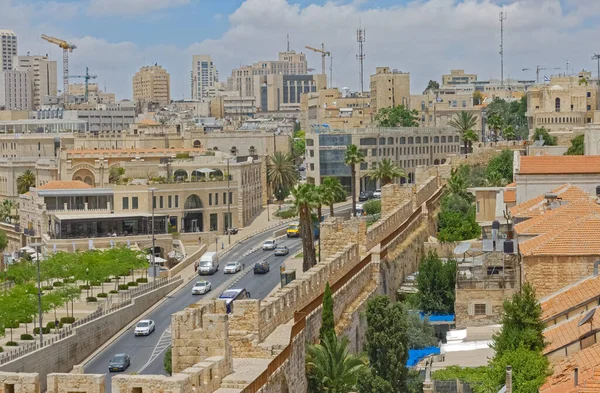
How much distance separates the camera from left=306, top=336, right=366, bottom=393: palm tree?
2955 cm

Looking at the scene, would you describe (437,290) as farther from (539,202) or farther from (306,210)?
(306,210)

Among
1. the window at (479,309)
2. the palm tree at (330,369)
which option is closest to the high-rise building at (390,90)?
the window at (479,309)

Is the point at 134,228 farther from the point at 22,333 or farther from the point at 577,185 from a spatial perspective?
the point at 577,185

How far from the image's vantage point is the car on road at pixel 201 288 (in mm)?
66000

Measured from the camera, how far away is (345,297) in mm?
36969

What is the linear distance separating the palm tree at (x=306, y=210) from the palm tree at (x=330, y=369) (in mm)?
33266

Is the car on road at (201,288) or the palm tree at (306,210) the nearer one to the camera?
the palm tree at (306,210)

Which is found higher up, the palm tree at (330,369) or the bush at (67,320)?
the palm tree at (330,369)

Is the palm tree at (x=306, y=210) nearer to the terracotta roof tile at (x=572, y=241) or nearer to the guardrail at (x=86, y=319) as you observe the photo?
the guardrail at (x=86, y=319)

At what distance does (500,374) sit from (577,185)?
71.9ft

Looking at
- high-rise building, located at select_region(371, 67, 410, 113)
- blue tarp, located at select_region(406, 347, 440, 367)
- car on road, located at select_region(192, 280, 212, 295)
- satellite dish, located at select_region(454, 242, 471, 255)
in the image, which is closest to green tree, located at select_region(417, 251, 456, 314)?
satellite dish, located at select_region(454, 242, 471, 255)

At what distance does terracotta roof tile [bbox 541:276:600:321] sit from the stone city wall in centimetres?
2109

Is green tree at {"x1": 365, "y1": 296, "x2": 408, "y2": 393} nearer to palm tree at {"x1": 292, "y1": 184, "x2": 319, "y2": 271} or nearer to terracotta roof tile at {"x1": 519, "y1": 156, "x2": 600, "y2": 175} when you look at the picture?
terracotta roof tile at {"x1": 519, "y1": 156, "x2": 600, "y2": 175}

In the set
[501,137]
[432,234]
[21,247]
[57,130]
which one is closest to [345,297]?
[432,234]
